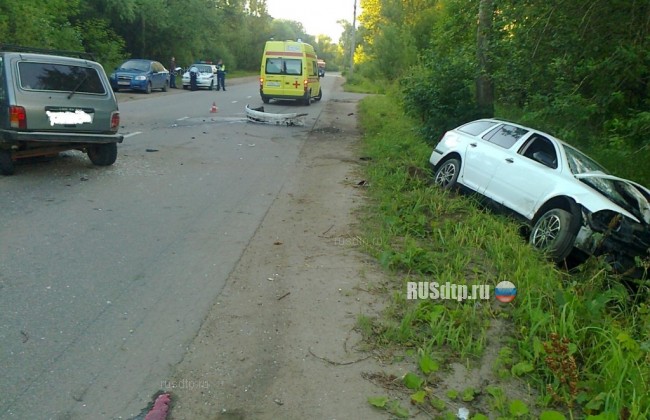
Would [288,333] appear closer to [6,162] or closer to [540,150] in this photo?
[540,150]

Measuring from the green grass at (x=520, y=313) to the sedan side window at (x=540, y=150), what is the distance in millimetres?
1018

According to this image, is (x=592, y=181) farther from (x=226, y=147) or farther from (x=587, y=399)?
(x=226, y=147)

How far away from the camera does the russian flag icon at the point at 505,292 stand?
5.21m

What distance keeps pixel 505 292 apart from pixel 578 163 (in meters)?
3.43

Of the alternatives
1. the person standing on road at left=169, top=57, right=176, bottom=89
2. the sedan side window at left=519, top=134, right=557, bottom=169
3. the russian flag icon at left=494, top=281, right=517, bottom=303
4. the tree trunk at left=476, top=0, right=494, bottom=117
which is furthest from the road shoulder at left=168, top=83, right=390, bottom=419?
the person standing on road at left=169, top=57, right=176, bottom=89

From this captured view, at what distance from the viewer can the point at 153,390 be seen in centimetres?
371

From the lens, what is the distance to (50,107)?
901 centimetres

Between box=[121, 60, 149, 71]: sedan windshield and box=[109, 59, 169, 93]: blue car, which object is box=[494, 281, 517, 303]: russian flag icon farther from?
box=[121, 60, 149, 71]: sedan windshield

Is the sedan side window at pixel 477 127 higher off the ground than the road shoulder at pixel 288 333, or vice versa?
the sedan side window at pixel 477 127

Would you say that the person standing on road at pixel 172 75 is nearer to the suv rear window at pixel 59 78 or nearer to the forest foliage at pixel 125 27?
the forest foliage at pixel 125 27

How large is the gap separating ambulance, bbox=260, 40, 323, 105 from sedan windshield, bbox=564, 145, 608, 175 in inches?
734

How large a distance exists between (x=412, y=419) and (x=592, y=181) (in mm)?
5060

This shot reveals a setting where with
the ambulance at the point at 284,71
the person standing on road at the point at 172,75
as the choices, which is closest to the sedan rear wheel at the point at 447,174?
the ambulance at the point at 284,71

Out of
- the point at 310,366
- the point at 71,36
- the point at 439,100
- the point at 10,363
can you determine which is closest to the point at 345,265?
the point at 310,366
